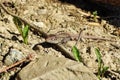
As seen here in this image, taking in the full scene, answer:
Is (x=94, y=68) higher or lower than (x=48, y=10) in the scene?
lower

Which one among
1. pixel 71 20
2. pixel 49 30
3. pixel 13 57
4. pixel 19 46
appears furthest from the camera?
pixel 71 20

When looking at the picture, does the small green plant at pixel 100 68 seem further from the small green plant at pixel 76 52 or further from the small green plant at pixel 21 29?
the small green plant at pixel 21 29

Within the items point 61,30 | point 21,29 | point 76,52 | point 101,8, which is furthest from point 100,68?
point 101,8

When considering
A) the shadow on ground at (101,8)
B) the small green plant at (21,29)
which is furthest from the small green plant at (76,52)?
the shadow on ground at (101,8)

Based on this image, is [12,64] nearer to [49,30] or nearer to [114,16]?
[49,30]

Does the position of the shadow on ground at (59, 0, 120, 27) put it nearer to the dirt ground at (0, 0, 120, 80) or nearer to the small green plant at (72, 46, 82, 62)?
the dirt ground at (0, 0, 120, 80)

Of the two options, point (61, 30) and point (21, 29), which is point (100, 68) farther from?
point (21, 29)

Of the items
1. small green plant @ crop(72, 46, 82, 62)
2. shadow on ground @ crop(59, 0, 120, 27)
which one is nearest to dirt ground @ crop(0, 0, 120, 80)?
shadow on ground @ crop(59, 0, 120, 27)

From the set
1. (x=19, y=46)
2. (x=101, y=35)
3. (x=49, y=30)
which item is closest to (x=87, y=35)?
(x=101, y=35)
